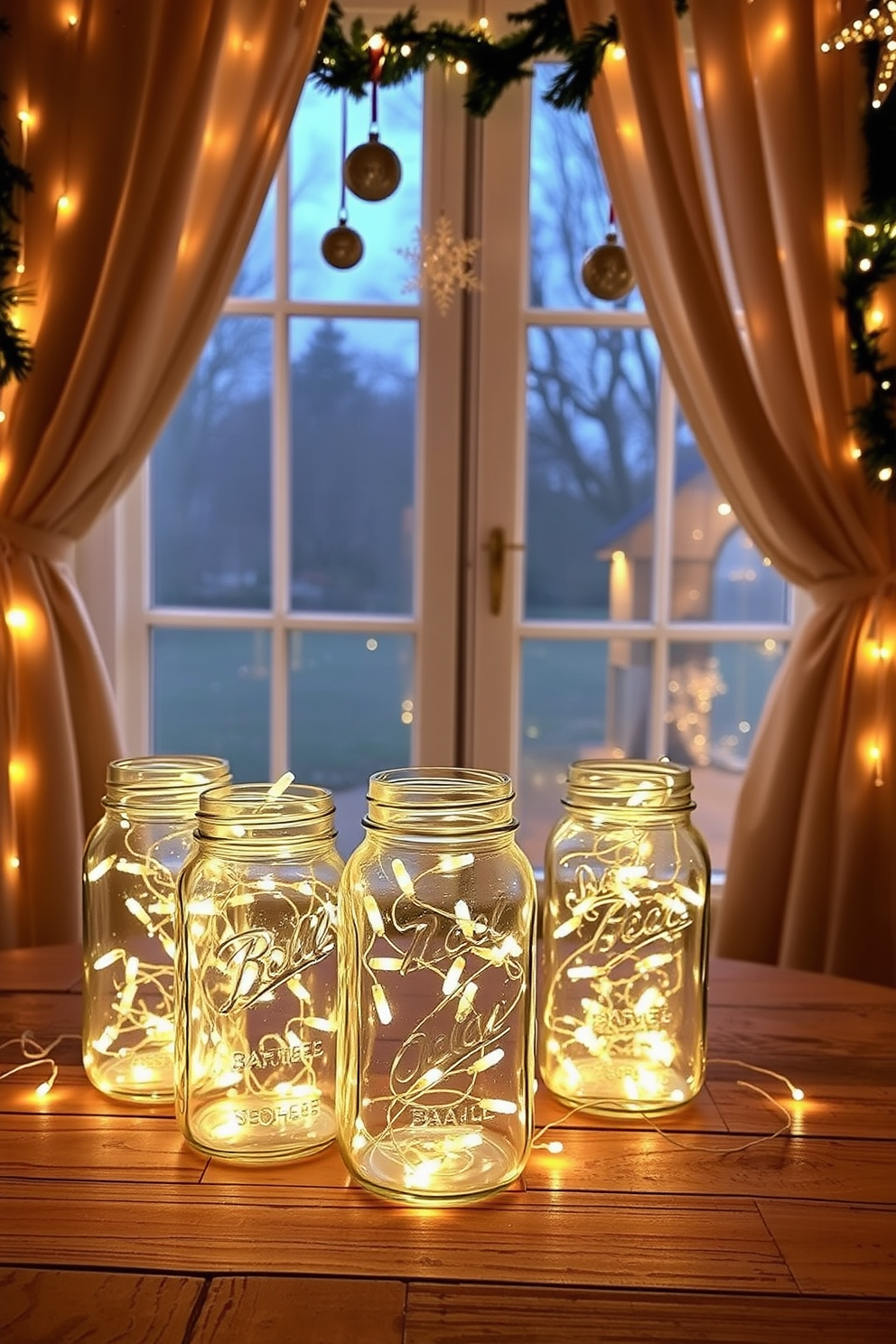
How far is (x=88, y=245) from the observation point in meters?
1.93

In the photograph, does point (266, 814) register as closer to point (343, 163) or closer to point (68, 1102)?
point (68, 1102)

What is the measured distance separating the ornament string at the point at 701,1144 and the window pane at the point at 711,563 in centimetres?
155

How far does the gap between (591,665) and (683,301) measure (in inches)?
32.4

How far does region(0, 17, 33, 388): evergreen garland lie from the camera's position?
1898 millimetres

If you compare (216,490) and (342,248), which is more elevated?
(342,248)

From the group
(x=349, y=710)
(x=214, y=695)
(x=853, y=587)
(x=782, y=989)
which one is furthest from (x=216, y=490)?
(x=782, y=989)

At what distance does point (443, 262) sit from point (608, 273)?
0.42 m

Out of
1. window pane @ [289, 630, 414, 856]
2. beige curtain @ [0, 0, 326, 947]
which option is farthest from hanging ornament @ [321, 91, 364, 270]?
window pane @ [289, 630, 414, 856]

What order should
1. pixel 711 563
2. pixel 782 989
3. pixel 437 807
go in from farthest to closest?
1. pixel 711 563
2. pixel 782 989
3. pixel 437 807

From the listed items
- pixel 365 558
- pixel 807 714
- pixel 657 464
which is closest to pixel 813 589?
pixel 807 714

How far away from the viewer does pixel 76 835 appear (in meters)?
1.97

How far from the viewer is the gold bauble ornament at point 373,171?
1.88 metres

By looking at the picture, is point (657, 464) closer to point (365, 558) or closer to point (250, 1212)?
point (365, 558)

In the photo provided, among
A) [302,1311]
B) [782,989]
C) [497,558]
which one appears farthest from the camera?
[497,558]
